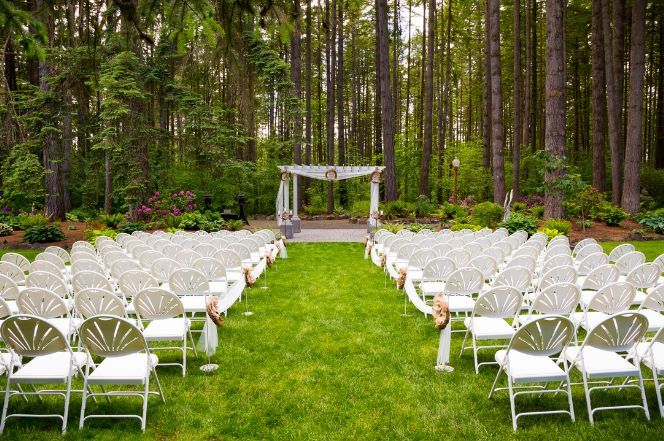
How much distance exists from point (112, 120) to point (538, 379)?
18.6 m

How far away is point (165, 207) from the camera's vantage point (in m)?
18.7

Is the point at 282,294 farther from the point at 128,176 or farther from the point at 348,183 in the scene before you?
the point at 348,183

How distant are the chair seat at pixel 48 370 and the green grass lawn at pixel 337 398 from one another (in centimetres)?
39

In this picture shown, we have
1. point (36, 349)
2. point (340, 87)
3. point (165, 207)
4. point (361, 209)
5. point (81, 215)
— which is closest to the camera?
point (36, 349)

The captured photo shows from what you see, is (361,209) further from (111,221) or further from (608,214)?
(111,221)

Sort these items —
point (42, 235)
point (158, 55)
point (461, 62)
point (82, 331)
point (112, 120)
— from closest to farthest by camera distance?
point (82, 331) → point (42, 235) → point (112, 120) → point (158, 55) → point (461, 62)

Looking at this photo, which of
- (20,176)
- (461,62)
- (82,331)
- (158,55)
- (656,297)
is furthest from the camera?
(461,62)

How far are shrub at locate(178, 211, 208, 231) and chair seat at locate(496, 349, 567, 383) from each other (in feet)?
46.7

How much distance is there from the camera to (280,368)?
4.77m

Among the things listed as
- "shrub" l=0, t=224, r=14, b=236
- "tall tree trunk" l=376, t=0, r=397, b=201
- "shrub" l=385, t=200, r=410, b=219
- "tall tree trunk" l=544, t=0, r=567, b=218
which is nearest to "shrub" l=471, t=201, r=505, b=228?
"tall tree trunk" l=544, t=0, r=567, b=218

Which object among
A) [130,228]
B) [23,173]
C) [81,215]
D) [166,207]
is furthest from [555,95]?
[81,215]

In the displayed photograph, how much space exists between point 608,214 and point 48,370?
1695cm

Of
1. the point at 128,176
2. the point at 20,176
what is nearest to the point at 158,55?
the point at 128,176

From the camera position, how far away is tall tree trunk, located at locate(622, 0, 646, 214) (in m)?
16.9
